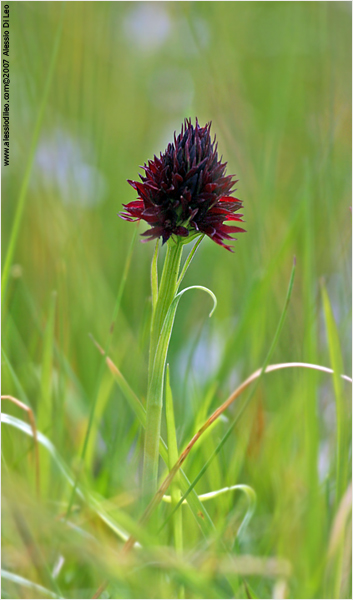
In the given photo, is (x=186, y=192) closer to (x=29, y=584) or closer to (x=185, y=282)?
(x=29, y=584)

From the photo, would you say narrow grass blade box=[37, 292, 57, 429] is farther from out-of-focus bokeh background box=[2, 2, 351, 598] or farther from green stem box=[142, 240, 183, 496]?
green stem box=[142, 240, 183, 496]

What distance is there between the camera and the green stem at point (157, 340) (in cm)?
32

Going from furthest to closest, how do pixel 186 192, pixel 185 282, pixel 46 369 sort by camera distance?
pixel 185 282, pixel 46 369, pixel 186 192

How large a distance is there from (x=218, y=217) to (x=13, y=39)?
26.8 inches

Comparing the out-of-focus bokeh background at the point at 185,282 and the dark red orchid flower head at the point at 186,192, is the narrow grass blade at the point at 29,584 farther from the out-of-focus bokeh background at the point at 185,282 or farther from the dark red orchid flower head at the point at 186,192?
the dark red orchid flower head at the point at 186,192

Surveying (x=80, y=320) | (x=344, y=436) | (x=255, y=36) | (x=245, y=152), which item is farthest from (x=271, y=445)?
(x=255, y=36)

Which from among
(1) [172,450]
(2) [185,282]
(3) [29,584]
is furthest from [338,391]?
(2) [185,282]

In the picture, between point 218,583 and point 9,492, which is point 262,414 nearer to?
point 218,583

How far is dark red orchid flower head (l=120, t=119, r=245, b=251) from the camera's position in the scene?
304mm

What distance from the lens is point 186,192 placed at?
30 cm

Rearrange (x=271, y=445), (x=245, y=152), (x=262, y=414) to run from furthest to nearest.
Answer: (x=245, y=152), (x=262, y=414), (x=271, y=445)

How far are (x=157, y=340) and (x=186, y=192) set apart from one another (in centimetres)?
10

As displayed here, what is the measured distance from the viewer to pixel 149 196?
31cm

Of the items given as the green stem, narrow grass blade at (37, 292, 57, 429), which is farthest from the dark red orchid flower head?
narrow grass blade at (37, 292, 57, 429)
